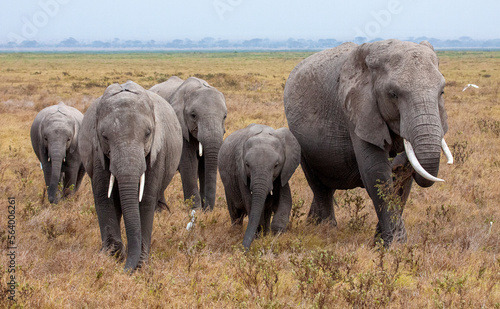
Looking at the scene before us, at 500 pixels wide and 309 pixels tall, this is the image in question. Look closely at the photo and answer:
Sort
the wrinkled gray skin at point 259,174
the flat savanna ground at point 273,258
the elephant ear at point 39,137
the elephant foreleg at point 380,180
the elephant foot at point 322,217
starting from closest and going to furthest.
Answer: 1. the flat savanna ground at point 273,258
2. the elephant foreleg at point 380,180
3. the wrinkled gray skin at point 259,174
4. the elephant foot at point 322,217
5. the elephant ear at point 39,137

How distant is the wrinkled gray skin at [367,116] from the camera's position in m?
5.26

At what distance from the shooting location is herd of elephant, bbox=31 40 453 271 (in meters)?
5.02

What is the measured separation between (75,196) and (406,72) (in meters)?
5.76

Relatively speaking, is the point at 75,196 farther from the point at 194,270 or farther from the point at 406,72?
the point at 406,72

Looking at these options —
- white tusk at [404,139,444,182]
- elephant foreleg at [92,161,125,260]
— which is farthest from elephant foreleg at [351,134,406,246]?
elephant foreleg at [92,161,125,260]

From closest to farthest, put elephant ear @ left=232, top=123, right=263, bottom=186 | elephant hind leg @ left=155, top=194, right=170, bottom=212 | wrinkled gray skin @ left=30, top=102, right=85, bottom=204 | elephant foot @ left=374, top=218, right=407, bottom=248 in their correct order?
elephant foot @ left=374, top=218, right=407, bottom=248, elephant ear @ left=232, top=123, right=263, bottom=186, elephant hind leg @ left=155, top=194, right=170, bottom=212, wrinkled gray skin @ left=30, top=102, right=85, bottom=204

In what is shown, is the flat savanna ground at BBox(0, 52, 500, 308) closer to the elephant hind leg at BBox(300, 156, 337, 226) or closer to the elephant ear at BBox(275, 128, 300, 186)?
the elephant hind leg at BBox(300, 156, 337, 226)

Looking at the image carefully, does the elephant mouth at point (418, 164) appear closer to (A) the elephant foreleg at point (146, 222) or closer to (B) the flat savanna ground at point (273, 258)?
(B) the flat savanna ground at point (273, 258)

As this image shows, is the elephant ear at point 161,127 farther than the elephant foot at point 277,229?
No

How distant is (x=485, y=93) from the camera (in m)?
27.3

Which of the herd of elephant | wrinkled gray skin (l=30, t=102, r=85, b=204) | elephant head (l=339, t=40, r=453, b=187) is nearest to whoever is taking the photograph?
the herd of elephant

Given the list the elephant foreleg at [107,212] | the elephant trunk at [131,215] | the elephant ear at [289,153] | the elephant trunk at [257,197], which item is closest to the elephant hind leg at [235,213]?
the elephant ear at [289,153]

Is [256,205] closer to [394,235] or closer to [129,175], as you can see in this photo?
[394,235]

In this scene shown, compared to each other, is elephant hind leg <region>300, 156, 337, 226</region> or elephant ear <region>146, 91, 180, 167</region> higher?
elephant ear <region>146, 91, 180, 167</region>
